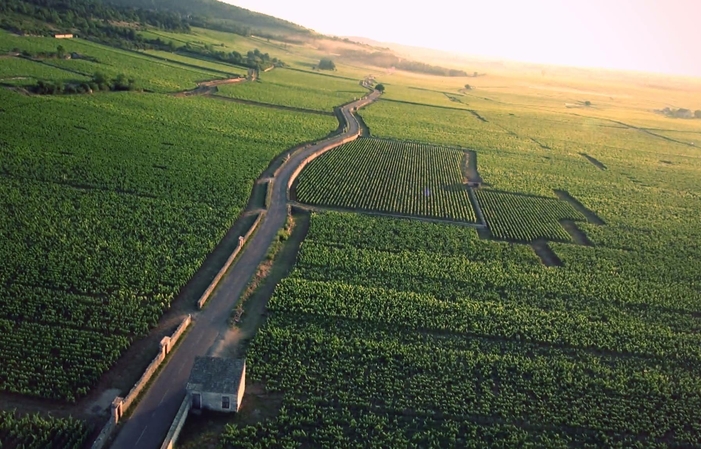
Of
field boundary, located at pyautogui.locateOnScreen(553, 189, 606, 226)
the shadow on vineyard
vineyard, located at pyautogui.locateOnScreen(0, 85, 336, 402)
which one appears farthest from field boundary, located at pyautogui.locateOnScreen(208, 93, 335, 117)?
field boundary, located at pyautogui.locateOnScreen(553, 189, 606, 226)

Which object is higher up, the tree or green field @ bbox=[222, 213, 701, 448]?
the tree

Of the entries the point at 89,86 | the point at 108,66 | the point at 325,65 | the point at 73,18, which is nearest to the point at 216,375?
the point at 89,86

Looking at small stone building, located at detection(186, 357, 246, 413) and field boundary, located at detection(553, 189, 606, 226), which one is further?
field boundary, located at detection(553, 189, 606, 226)

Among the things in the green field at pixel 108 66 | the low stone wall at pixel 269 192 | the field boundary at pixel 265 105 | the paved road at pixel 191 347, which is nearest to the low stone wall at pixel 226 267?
the paved road at pixel 191 347

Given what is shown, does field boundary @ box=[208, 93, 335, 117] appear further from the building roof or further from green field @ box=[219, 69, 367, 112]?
the building roof

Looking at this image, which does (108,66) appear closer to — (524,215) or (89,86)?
(89,86)

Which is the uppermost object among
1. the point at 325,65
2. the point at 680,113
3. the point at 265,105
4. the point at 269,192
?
the point at 325,65

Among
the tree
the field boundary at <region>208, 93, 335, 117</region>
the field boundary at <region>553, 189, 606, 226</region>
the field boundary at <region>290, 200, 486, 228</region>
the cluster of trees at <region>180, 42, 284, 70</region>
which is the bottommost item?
the field boundary at <region>290, 200, 486, 228</region>
